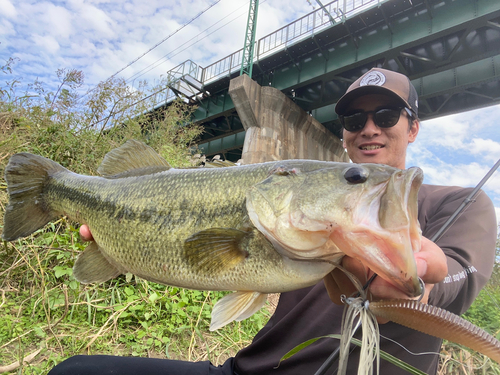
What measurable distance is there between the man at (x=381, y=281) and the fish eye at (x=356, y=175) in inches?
11.3

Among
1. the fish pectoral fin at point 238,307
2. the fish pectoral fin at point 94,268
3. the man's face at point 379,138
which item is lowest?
the fish pectoral fin at point 238,307

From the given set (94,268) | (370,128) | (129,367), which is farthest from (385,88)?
(129,367)

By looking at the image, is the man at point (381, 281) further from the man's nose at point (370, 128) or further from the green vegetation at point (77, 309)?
the green vegetation at point (77, 309)

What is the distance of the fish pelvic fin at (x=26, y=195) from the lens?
195 centimetres

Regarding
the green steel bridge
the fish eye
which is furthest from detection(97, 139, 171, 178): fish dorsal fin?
the green steel bridge

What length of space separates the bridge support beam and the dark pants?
9.38 metres

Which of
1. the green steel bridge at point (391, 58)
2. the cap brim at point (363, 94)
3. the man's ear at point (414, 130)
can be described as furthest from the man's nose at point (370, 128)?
the green steel bridge at point (391, 58)

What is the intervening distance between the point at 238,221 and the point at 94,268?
3.58ft

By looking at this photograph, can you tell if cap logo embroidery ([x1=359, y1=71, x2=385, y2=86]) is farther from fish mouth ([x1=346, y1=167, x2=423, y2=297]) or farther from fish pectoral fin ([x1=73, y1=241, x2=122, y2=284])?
fish pectoral fin ([x1=73, y1=241, x2=122, y2=284])

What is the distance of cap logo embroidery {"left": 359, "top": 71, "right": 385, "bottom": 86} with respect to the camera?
2367 millimetres

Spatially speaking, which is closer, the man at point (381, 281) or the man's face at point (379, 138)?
the man at point (381, 281)

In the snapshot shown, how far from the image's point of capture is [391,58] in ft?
Result: 36.2

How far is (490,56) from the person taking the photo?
971cm

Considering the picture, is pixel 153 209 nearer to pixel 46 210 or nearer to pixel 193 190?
pixel 193 190
